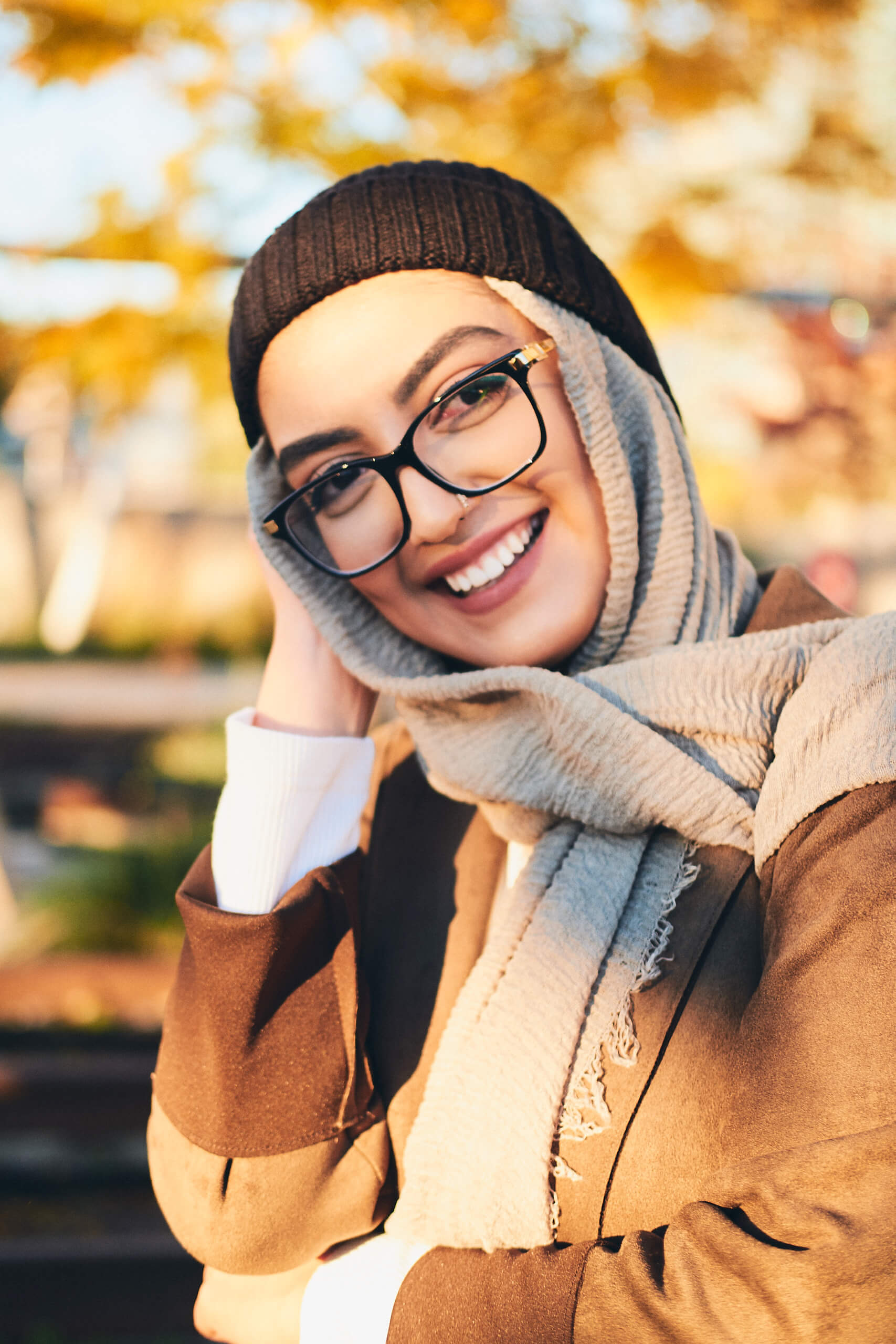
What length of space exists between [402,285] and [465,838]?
35.4 inches

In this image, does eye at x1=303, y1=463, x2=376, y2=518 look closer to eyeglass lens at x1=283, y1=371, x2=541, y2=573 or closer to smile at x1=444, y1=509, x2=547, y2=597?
eyeglass lens at x1=283, y1=371, x2=541, y2=573

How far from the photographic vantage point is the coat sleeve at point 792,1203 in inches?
34.9

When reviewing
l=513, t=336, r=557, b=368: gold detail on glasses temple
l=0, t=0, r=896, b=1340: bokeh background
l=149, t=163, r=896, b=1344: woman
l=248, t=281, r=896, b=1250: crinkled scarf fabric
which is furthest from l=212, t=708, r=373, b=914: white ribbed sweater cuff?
l=0, t=0, r=896, b=1340: bokeh background

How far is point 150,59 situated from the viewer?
Answer: 3281 millimetres

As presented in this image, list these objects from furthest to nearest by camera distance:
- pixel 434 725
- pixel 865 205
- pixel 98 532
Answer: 1. pixel 98 532
2. pixel 865 205
3. pixel 434 725

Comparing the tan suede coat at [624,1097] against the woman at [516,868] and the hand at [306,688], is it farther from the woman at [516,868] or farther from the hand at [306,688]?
the hand at [306,688]

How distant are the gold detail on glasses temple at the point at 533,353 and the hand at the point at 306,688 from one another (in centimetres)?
58

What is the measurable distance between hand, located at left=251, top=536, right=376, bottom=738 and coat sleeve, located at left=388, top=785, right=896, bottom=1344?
0.80 meters

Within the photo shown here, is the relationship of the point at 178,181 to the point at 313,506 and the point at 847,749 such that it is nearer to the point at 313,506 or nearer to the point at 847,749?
the point at 313,506

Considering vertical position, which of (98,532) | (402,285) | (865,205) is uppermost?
(865,205)

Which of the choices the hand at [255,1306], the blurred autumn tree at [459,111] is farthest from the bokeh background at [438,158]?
the hand at [255,1306]

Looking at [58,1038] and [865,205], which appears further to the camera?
[865,205]

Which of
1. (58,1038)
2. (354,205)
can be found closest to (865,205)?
(354,205)

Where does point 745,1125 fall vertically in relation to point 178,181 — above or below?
below
